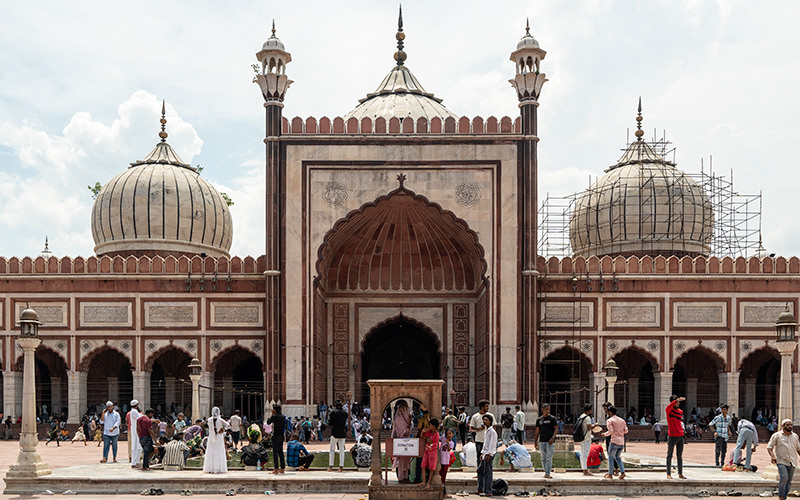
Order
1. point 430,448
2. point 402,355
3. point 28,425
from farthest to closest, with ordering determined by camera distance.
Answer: point 402,355, point 28,425, point 430,448

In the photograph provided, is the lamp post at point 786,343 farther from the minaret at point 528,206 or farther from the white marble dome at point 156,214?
the white marble dome at point 156,214

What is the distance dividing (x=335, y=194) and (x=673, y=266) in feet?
30.4

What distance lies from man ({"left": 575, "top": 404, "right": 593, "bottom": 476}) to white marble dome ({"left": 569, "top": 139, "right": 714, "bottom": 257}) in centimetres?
1644

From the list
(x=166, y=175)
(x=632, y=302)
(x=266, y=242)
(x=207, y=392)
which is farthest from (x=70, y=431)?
(x=632, y=302)

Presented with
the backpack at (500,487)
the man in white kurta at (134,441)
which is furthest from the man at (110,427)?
the backpack at (500,487)

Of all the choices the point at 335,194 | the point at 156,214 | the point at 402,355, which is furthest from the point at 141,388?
the point at 402,355

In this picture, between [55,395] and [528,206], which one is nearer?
[528,206]

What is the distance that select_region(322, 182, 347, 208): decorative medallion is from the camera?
932 inches

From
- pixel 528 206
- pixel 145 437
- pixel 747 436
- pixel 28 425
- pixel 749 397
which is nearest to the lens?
pixel 28 425

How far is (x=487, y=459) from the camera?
38.5 ft

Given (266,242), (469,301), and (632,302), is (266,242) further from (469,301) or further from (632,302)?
(632,302)

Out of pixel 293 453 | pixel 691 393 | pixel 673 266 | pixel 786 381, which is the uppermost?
pixel 673 266

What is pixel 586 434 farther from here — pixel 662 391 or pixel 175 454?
pixel 662 391

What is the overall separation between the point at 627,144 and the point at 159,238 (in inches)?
643
